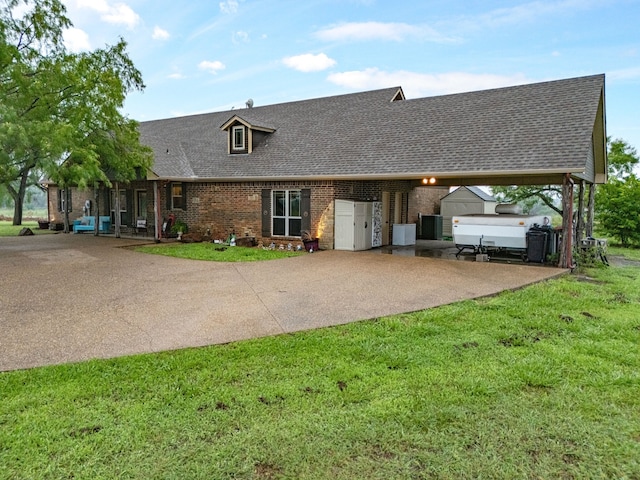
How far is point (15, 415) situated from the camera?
11.3ft

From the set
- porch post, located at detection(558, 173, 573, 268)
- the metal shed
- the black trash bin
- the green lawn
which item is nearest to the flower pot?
the black trash bin

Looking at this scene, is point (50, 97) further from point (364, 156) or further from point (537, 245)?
point (537, 245)

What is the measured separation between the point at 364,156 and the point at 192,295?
8.14 metres

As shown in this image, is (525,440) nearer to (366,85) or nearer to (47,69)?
(47,69)

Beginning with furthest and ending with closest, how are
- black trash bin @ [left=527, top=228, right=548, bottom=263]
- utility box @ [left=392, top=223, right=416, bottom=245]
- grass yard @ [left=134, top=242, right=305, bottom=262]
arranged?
utility box @ [left=392, top=223, right=416, bottom=245]
grass yard @ [left=134, top=242, right=305, bottom=262]
black trash bin @ [left=527, top=228, right=548, bottom=263]

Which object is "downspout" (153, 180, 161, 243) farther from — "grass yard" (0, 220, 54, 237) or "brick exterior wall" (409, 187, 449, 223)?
"brick exterior wall" (409, 187, 449, 223)

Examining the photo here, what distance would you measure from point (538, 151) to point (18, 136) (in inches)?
512

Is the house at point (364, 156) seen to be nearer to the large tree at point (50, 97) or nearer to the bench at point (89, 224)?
the bench at point (89, 224)

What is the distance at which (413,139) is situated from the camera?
547 inches

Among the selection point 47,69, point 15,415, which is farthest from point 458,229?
Result: point 47,69

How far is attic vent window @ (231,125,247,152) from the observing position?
17.2 metres

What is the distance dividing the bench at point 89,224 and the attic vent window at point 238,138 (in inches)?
290

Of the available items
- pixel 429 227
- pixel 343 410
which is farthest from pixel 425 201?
pixel 343 410

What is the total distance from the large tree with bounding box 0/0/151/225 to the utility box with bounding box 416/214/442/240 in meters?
13.0
